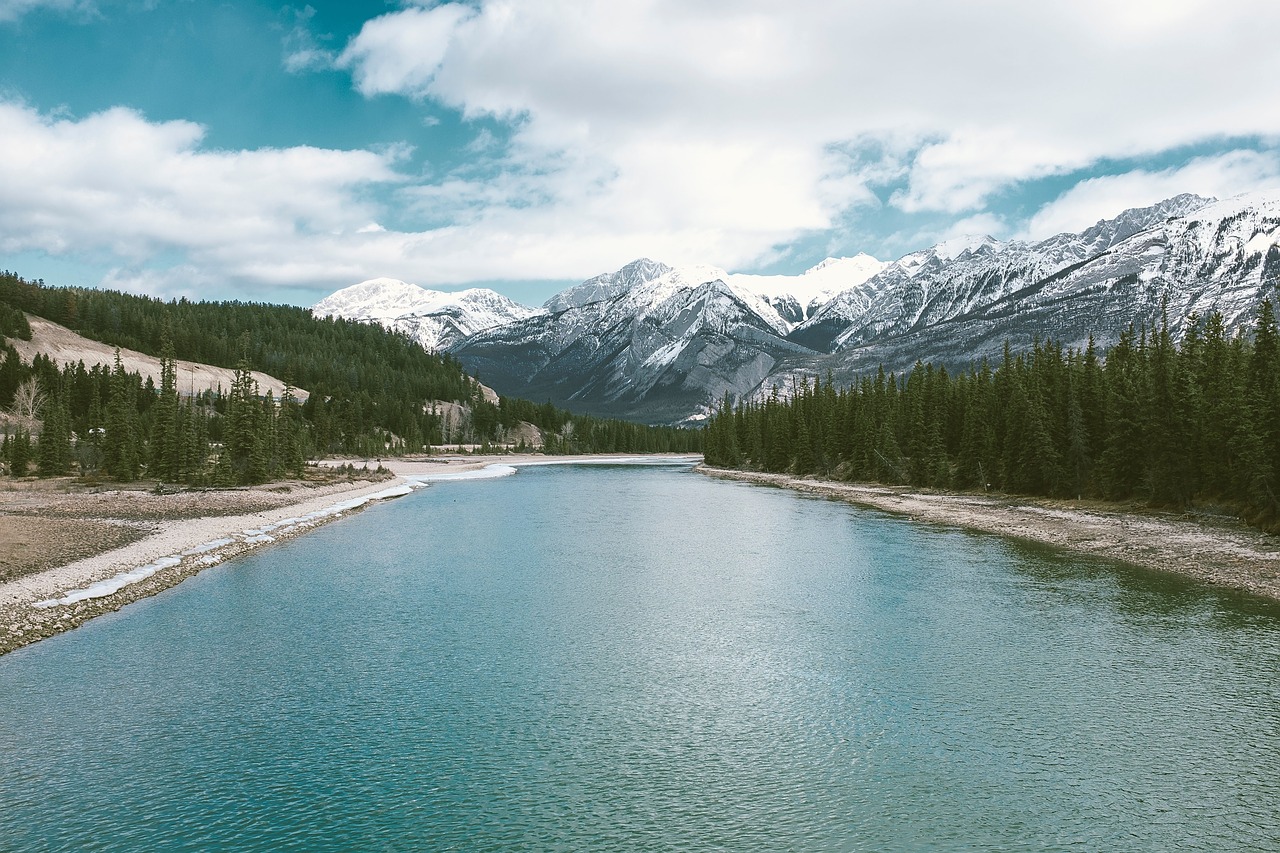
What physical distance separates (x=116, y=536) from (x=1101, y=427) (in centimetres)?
8202

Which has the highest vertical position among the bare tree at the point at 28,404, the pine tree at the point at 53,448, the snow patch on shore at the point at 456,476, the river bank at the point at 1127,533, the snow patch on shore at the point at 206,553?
the bare tree at the point at 28,404

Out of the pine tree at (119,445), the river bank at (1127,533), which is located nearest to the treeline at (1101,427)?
the river bank at (1127,533)

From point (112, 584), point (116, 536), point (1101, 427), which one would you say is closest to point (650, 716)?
point (112, 584)

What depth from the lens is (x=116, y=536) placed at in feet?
161

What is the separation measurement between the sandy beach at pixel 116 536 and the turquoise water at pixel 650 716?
84.6 inches

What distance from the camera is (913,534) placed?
60.1 metres

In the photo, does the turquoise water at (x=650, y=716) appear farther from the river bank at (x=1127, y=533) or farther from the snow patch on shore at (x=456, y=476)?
the snow patch on shore at (x=456, y=476)

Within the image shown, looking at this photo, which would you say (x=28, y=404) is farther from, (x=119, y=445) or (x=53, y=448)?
(x=119, y=445)

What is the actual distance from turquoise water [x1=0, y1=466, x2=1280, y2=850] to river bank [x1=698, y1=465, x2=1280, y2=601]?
13.8 feet

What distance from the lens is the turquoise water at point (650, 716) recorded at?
629 inches

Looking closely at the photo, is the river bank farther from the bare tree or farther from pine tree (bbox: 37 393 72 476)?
the bare tree

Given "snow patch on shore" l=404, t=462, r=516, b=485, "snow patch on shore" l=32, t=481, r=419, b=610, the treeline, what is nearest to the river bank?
the treeline

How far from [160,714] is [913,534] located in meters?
51.1

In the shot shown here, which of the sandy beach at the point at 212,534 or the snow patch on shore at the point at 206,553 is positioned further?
the sandy beach at the point at 212,534
